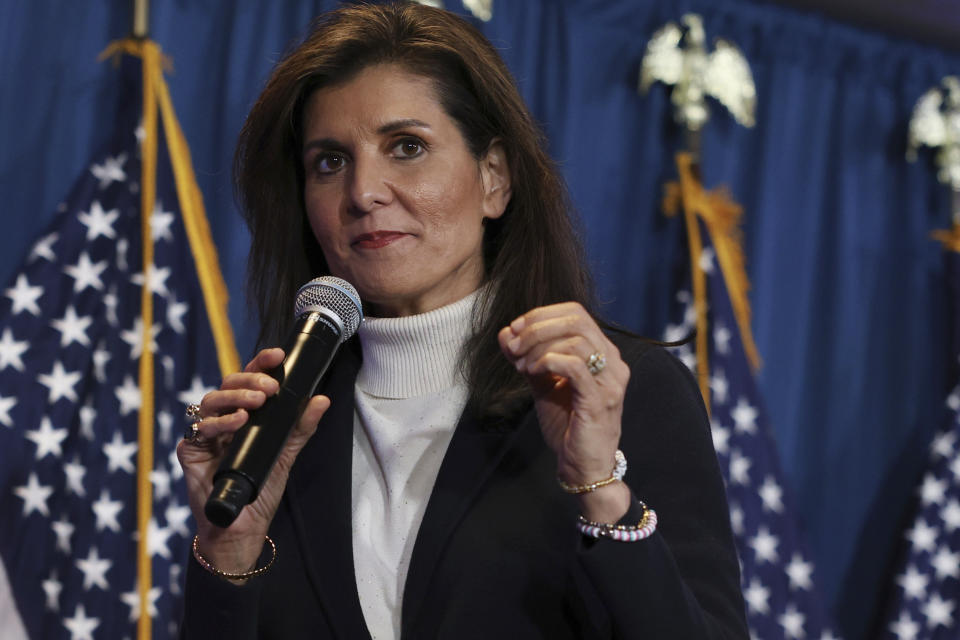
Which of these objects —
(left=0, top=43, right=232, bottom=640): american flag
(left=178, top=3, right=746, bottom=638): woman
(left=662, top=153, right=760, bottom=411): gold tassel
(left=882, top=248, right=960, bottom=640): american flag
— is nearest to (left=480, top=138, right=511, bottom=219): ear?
(left=178, top=3, right=746, bottom=638): woman

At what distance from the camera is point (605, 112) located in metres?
3.40

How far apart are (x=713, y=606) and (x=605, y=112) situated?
2364 millimetres

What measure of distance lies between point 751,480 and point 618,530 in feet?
7.48

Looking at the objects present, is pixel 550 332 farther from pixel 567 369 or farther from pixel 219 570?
pixel 219 570

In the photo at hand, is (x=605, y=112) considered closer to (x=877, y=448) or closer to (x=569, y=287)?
(x=877, y=448)

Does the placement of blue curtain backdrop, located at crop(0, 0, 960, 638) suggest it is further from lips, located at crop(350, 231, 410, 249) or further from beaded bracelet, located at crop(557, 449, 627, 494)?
beaded bracelet, located at crop(557, 449, 627, 494)

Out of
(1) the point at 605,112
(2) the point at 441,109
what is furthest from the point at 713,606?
(1) the point at 605,112

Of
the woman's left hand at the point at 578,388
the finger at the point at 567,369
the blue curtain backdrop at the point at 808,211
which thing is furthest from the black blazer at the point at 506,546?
the blue curtain backdrop at the point at 808,211

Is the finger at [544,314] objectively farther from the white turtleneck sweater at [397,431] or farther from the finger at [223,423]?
the white turtleneck sweater at [397,431]

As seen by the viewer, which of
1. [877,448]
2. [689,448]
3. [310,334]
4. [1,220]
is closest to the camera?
[310,334]

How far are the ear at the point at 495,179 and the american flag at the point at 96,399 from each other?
1.16 m

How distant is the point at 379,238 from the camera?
1482 mm

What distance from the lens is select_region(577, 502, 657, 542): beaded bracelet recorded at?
111 cm

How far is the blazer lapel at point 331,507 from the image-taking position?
4.41 ft
